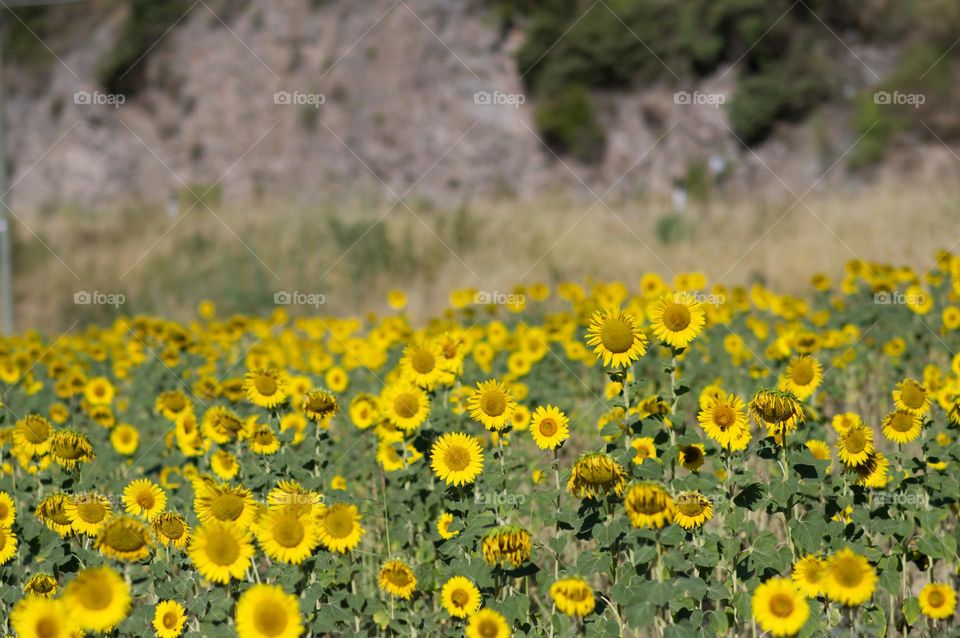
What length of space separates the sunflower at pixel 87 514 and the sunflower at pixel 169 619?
0.33 m

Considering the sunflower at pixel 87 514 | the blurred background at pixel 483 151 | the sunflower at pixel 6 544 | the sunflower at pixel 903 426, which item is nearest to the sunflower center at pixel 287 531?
the sunflower at pixel 87 514

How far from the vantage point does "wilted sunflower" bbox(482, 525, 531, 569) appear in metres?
2.39

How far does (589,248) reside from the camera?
13.2m

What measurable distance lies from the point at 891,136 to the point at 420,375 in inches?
711

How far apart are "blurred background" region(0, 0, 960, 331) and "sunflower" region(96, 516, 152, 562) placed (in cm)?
854

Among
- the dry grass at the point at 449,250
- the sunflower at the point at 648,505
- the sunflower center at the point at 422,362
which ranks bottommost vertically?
the sunflower at the point at 648,505

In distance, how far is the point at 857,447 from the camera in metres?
2.72

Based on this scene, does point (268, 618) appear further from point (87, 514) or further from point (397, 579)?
point (87, 514)

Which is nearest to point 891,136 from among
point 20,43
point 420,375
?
point 420,375

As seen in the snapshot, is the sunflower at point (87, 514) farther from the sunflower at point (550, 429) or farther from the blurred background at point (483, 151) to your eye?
the blurred background at point (483, 151)

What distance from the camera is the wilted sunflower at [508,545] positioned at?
94.3 inches

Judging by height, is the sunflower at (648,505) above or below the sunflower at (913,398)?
below

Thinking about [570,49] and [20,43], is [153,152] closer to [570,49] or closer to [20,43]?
[20,43]

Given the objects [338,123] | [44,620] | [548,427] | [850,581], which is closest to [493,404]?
[548,427]
